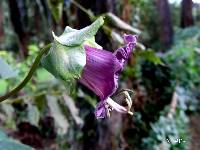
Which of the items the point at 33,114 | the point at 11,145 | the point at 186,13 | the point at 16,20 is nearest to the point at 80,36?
the point at 11,145

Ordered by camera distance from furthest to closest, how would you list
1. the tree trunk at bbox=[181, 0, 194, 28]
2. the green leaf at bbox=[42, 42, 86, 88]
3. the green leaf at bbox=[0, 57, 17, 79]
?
the tree trunk at bbox=[181, 0, 194, 28], the green leaf at bbox=[0, 57, 17, 79], the green leaf at bbox=[42, 42, 86, 88]

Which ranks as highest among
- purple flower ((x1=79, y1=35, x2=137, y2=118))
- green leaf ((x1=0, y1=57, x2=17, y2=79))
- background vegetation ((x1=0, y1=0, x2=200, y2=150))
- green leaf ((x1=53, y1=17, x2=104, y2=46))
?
green leaf ((x1=53, y1=17, x2=104, y2=46))

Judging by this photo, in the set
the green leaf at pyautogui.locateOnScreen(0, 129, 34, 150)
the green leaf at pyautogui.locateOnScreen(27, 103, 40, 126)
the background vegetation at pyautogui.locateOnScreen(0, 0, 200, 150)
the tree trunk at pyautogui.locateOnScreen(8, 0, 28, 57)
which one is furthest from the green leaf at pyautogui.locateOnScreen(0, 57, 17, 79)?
the tree trunk at pyautogui.locateOnScreen(8, 0, 28, 57)

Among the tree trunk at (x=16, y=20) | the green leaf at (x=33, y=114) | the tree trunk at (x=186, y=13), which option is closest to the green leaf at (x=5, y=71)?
the green leaf at (x=33, y=114)

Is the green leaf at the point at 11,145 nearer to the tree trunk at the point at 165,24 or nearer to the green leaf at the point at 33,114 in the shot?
the green leaf at the point at 33,114

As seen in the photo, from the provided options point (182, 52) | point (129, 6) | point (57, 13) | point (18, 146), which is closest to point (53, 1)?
point (57, 13)

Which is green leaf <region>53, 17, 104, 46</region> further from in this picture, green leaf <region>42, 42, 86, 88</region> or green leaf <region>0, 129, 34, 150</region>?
green leaf <region>0, 129, 34, 150</region>
